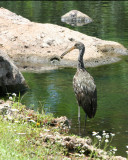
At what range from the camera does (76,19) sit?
3331cm

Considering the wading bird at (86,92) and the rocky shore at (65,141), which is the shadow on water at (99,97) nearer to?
the wading bird at (86,92)

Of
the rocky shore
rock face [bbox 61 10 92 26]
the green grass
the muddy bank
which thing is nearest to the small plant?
the rocky shore

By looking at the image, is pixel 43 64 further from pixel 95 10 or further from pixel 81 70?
pixel 95 10

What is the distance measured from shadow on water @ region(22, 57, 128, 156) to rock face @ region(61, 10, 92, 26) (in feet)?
42.9

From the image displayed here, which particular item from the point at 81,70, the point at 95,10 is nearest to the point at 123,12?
the point at 95,10

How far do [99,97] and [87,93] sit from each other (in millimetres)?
3838

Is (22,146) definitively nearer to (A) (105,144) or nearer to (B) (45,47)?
(A) (105,144)

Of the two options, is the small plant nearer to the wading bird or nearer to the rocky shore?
the rocky shore

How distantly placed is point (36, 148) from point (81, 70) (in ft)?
11.3

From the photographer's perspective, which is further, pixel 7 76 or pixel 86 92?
pixel 7 76

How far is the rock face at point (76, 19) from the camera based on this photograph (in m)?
32.3

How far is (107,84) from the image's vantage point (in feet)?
52.2

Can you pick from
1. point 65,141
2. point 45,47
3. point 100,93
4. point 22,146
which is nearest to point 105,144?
point 65,141

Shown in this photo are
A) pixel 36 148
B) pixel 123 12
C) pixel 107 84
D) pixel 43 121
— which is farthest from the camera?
pixel 123 12
